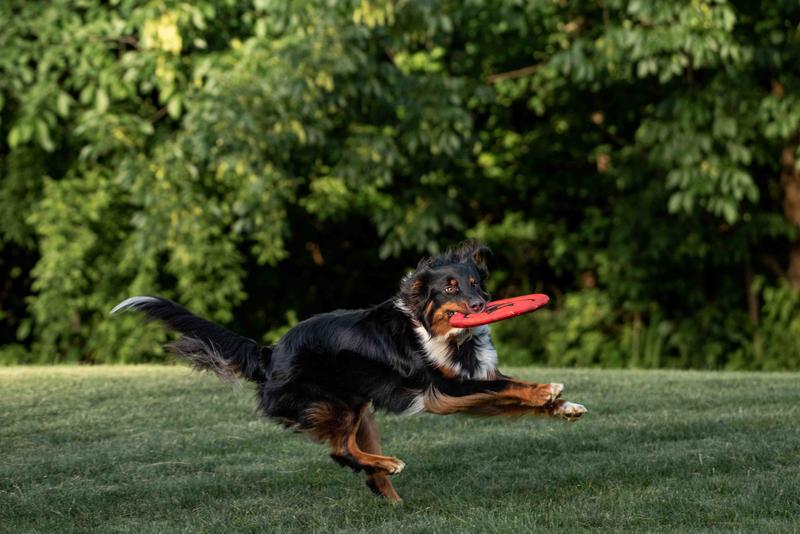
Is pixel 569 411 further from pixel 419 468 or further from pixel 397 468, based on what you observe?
pixel 419 468

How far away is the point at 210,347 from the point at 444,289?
126 centimetres

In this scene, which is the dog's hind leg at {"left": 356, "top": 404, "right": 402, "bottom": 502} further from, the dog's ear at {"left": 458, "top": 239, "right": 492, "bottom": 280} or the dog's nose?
the dog's ear at {"left": 458, "top": 239, "right": 492, "bottom": 280}

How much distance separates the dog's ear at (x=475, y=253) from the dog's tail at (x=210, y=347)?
1.12 metres

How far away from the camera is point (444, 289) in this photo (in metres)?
5.97


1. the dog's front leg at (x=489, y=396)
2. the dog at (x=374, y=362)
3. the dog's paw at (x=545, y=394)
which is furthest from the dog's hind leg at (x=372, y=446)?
the dog's paw at (x=545, y=394)

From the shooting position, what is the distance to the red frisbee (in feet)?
18.3

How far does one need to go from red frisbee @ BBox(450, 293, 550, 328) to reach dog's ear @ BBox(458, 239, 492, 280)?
0.43 metres

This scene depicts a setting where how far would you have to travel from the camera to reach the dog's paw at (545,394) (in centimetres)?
554

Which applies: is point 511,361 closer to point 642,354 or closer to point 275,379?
point 642,354

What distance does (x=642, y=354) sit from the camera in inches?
667

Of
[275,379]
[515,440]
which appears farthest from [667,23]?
[275,379]

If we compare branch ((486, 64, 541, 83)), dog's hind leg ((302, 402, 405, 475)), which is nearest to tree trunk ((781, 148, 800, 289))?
branch ((486, 64, 541, 83))

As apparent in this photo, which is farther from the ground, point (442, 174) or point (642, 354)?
point (442, 174)

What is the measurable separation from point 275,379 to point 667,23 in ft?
27.2
